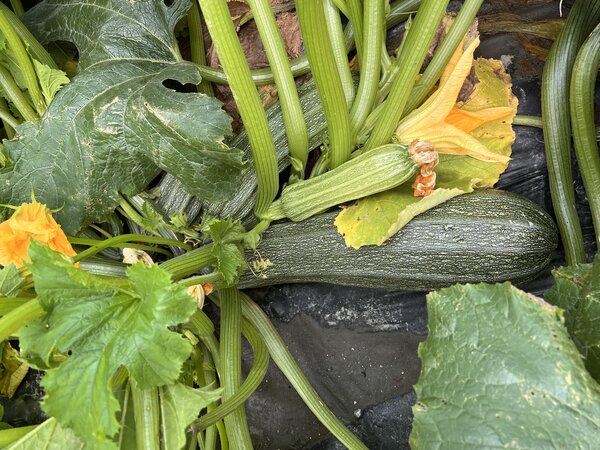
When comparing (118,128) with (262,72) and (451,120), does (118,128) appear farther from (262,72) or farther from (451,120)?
(451,120)

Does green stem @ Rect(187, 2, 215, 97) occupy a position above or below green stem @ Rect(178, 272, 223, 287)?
above

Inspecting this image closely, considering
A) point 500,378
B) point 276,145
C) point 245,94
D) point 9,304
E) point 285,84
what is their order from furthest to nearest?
point 276,145
point 285,84
point 245,94
point 9,304
point 500,378

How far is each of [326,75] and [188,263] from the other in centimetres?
56

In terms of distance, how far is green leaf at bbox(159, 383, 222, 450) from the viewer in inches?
46.6

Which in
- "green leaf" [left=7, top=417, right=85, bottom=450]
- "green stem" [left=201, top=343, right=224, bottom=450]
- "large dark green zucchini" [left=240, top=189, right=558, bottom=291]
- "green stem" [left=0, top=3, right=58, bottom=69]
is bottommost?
"green stem" [left=201, top=343, right=224, bottom=450]

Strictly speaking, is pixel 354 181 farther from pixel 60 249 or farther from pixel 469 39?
pixel 60 249

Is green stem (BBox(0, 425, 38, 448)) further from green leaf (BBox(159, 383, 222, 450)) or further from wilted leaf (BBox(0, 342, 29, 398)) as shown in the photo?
wilted leaf (BBox(0, 342, 29, 398))

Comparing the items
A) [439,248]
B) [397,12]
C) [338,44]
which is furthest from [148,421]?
[397,12]

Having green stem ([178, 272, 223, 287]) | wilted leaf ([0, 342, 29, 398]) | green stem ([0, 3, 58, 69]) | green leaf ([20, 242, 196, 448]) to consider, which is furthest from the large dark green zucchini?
wilted leaf ([0, 342, 29, 398])

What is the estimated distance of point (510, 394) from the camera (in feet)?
3.52

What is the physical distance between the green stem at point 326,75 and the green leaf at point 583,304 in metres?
0.59

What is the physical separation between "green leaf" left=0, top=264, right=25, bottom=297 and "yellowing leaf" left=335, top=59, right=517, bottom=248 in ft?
2.46

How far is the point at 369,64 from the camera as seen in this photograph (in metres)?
1.56

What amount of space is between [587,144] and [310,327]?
3.18ft
